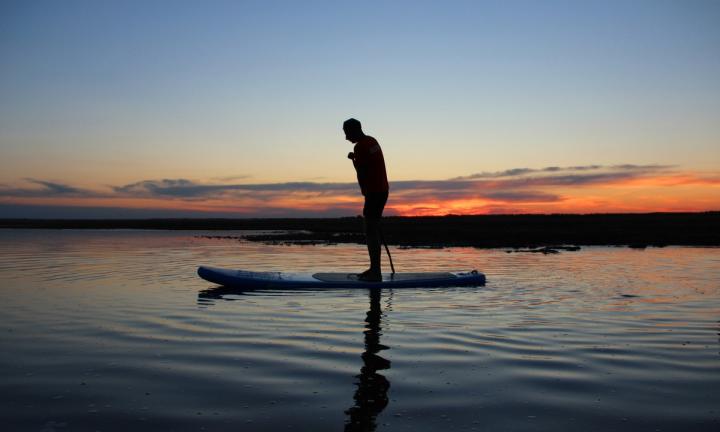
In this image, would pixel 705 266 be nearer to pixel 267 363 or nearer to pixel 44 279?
pixel 267 363

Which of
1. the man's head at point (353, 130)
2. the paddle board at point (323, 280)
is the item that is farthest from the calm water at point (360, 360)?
the man's head at point (353, 130)

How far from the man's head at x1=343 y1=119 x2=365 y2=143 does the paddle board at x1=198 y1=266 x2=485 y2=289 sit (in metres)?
3.06

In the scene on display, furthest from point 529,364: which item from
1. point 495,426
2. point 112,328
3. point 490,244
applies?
point 490,244

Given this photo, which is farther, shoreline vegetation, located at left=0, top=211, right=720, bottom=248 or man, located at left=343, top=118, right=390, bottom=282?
shoreline vegetation, located at left=0, top=211, right=720, bottom=248

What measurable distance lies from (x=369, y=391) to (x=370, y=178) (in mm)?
8126

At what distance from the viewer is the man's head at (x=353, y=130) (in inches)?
504

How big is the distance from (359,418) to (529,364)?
2.33 metres

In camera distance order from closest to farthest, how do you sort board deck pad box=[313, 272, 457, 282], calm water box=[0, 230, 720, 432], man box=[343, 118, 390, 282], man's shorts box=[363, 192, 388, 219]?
1. calm water box=[0, 230, 720, 432]
2. man box=[343, 118, 390, 282]
3. man's shorts box=[363, 192, 388, 219]
4. board deck pad box=[313, 272, 457, 282]

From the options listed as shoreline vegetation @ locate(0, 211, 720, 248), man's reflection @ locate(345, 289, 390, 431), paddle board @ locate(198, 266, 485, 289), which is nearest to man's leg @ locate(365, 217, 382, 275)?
paddle board @ locate(198, 266, 485, 289)

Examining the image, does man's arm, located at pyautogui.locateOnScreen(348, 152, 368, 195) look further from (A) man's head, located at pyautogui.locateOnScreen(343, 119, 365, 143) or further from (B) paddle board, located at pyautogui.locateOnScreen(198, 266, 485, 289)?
(B) paddle board, located at pyautogui.locateOnScreen(198, 266, 485, 289)

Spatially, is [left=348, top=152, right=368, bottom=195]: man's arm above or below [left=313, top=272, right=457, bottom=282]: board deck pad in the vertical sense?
above

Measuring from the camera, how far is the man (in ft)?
41.8

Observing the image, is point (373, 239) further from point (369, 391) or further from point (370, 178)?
point (369, 391)

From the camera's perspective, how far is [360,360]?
20.1 ft
